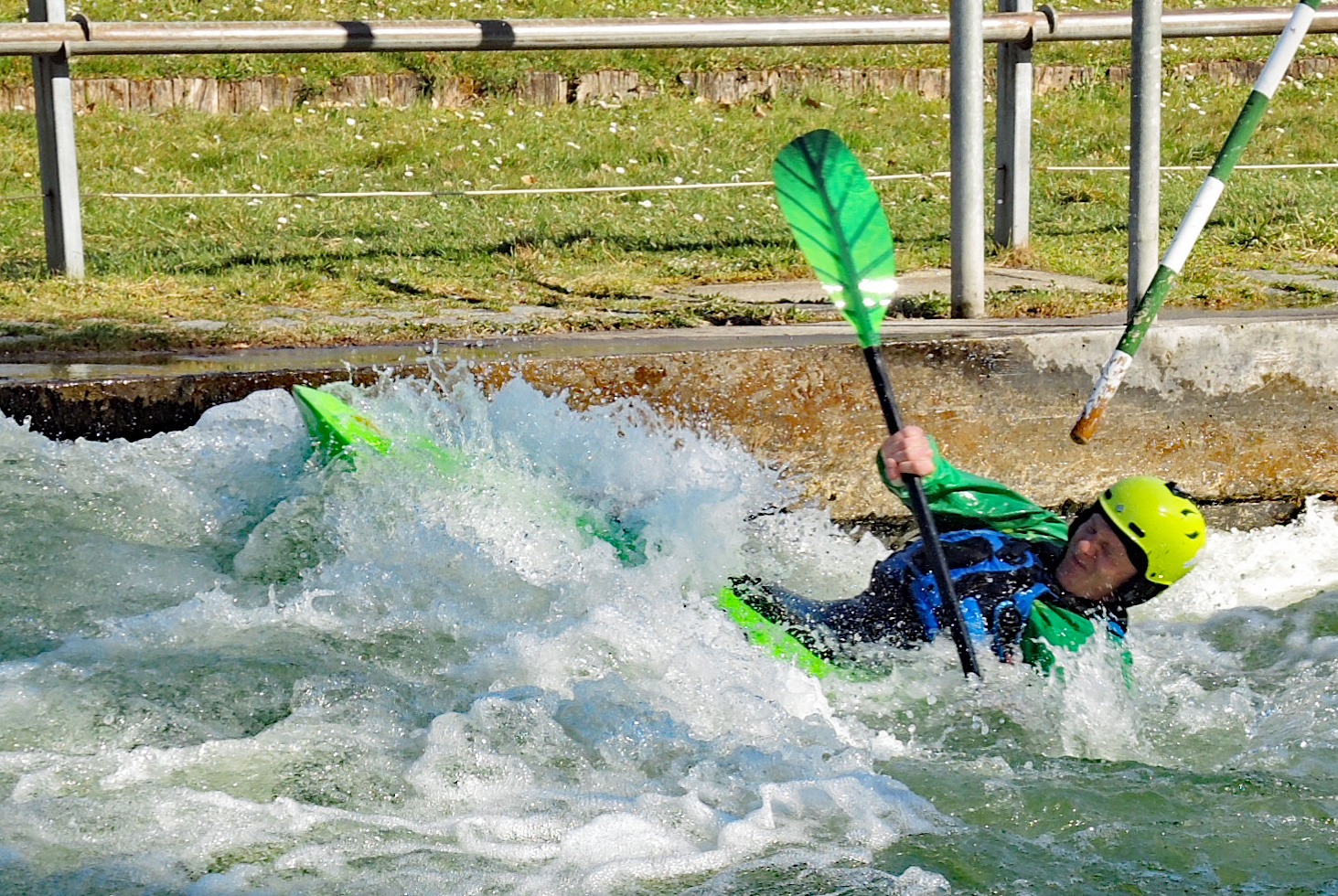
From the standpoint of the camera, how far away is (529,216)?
814 centimetres

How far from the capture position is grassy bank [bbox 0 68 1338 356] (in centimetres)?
627

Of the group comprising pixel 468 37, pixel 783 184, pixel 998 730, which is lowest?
pixel 998 730

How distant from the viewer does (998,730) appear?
157 inches

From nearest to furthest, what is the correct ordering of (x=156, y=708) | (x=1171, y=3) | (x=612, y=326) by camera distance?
(x=156, y=708)
(x=612, y=326)
(x=1171, y=3)

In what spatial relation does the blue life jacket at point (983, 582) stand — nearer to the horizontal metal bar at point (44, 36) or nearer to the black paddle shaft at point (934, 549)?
the black paddle shaft at point (934, 549)

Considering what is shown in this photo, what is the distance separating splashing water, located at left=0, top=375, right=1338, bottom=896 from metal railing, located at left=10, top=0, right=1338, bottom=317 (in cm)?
151

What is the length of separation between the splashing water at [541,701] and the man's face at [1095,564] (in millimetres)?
211

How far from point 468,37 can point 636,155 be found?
3384 mm

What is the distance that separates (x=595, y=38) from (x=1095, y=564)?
122 inches

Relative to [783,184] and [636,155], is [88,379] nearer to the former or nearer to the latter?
[783,184]

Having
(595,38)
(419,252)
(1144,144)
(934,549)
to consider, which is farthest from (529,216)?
(934,549)

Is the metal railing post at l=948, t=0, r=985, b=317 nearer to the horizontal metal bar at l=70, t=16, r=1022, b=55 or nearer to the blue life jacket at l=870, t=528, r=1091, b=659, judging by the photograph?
the horizontal metal bar at l=70, t=16, r=1022, b=55

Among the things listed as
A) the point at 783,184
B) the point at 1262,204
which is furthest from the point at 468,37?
the point at 1262,204

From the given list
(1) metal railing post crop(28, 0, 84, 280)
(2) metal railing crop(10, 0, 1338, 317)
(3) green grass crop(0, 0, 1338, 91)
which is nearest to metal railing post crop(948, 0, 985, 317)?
(2) metal railing crop(10, 0, 1338, 317)
